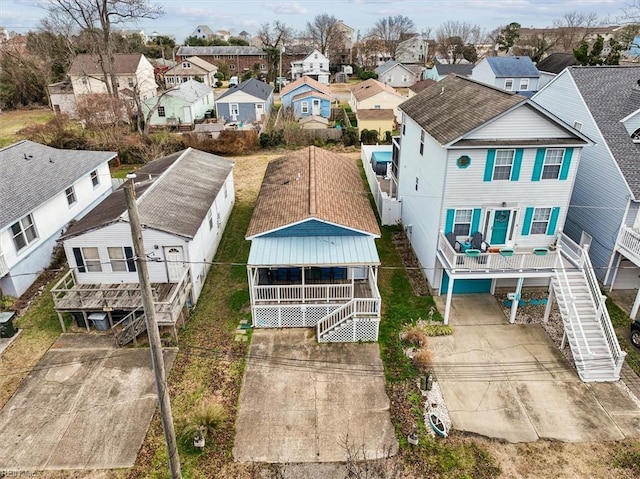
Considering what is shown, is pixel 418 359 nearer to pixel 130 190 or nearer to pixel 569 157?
pixel 569 157

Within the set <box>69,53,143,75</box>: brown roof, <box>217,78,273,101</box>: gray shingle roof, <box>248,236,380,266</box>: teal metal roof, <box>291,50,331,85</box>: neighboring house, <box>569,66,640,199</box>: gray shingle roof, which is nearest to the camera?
<box>248,236,380,266</box>: teal metal roof

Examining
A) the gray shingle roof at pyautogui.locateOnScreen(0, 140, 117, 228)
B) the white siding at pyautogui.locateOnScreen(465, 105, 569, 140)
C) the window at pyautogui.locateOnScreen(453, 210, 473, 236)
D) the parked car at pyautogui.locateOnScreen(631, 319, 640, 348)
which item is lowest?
the parked car at pyautogui.locateOnScreen(631, 319, 640, 348)

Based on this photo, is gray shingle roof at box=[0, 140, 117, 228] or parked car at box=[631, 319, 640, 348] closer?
parked car at box=[631, 319, 640, 348]

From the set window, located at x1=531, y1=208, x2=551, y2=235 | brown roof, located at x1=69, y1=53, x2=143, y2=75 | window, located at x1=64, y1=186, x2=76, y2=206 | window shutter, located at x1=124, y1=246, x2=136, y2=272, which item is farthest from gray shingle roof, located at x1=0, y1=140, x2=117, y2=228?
brown roof, located at x1=69, y1=53, x2=143, y2=75

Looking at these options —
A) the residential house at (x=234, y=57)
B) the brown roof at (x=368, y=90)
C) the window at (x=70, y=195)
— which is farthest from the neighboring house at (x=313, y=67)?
the window at (x=70, y=195)

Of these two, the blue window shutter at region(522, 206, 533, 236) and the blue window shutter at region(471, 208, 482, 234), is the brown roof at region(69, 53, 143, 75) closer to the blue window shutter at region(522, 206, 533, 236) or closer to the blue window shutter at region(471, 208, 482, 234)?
the blue window shutter at region(471, 208, 482, 234)

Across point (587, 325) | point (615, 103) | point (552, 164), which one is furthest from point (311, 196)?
point (615, 103)
